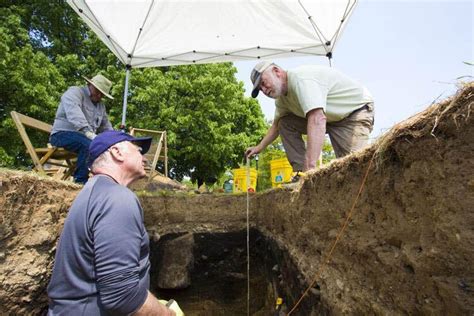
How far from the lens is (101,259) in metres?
1.57

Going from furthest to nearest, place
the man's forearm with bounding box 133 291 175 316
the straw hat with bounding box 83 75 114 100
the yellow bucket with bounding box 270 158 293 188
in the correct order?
the yellow bucket with bounding box 270 158 293 188
the straw hat with bounding box 83 75 114 100
the man's forearm with bounding box 133 291 175 316

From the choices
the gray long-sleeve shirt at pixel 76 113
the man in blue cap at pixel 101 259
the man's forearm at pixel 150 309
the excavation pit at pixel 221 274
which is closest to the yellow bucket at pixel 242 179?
the excavation pit at pixel 221 274

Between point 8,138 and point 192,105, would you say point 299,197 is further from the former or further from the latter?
point 192,105

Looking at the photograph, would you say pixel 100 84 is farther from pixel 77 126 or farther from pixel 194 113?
pixel 194 113

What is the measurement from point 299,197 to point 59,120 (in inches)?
124

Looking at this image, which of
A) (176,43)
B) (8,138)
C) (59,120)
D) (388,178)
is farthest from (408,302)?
(8,138)

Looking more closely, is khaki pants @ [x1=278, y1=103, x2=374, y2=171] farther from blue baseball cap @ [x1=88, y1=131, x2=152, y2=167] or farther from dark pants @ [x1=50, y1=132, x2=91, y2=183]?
dark pants @ [x1=50, y1=132, x2=91, y2=183]

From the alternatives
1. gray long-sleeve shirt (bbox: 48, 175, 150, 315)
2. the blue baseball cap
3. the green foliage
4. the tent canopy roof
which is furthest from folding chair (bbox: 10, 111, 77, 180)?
the green foliage

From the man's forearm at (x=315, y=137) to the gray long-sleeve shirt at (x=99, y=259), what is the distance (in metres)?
1.61

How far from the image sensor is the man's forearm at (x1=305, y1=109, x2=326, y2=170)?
2787 mm

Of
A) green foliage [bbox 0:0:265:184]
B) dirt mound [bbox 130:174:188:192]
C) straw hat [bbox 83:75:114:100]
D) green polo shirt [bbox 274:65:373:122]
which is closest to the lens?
green polo shirt [bbox 274:65:373:122]

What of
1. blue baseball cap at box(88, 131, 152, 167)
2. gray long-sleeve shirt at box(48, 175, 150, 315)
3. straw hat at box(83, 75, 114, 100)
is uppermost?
straw hat at box(83, 75, 114, 100)

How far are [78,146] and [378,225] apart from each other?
11.5ft

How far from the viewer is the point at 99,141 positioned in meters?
1.98
